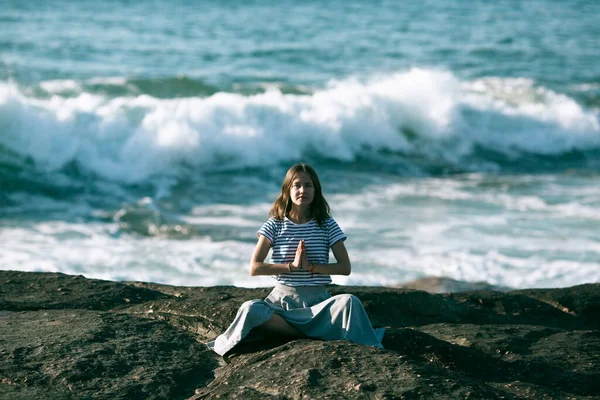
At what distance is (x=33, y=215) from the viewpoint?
38.7 feet

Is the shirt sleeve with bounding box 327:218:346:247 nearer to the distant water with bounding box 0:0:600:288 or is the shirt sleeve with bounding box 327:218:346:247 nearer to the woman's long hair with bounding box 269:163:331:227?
the woman's long hair with bounding box 269:163:331:227

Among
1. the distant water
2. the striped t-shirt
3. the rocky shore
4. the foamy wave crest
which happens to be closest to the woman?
the striped t-shirt

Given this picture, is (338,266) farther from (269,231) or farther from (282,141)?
(282,141)

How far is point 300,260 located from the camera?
14.0ft

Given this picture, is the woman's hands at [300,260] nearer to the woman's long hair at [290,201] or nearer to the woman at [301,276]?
the woman at [301,276]

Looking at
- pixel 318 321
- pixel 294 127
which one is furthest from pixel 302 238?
pixel 294 127

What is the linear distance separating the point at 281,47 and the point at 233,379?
21.2m

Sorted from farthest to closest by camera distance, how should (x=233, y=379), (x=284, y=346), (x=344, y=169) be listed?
(x=344, y=169), (x=284, y=346), (x=233, y=379)

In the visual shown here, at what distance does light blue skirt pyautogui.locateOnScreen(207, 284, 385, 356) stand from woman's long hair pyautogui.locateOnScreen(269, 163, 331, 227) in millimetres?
434

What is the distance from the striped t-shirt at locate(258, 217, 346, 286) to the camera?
4.45 metres

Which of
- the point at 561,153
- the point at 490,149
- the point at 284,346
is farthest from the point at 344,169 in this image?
the point at 284,346

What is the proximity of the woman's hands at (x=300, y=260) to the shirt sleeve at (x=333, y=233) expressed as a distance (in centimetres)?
22

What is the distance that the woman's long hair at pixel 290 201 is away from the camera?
4.44m

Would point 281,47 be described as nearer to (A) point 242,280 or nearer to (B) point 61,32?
(B) point 61,32
